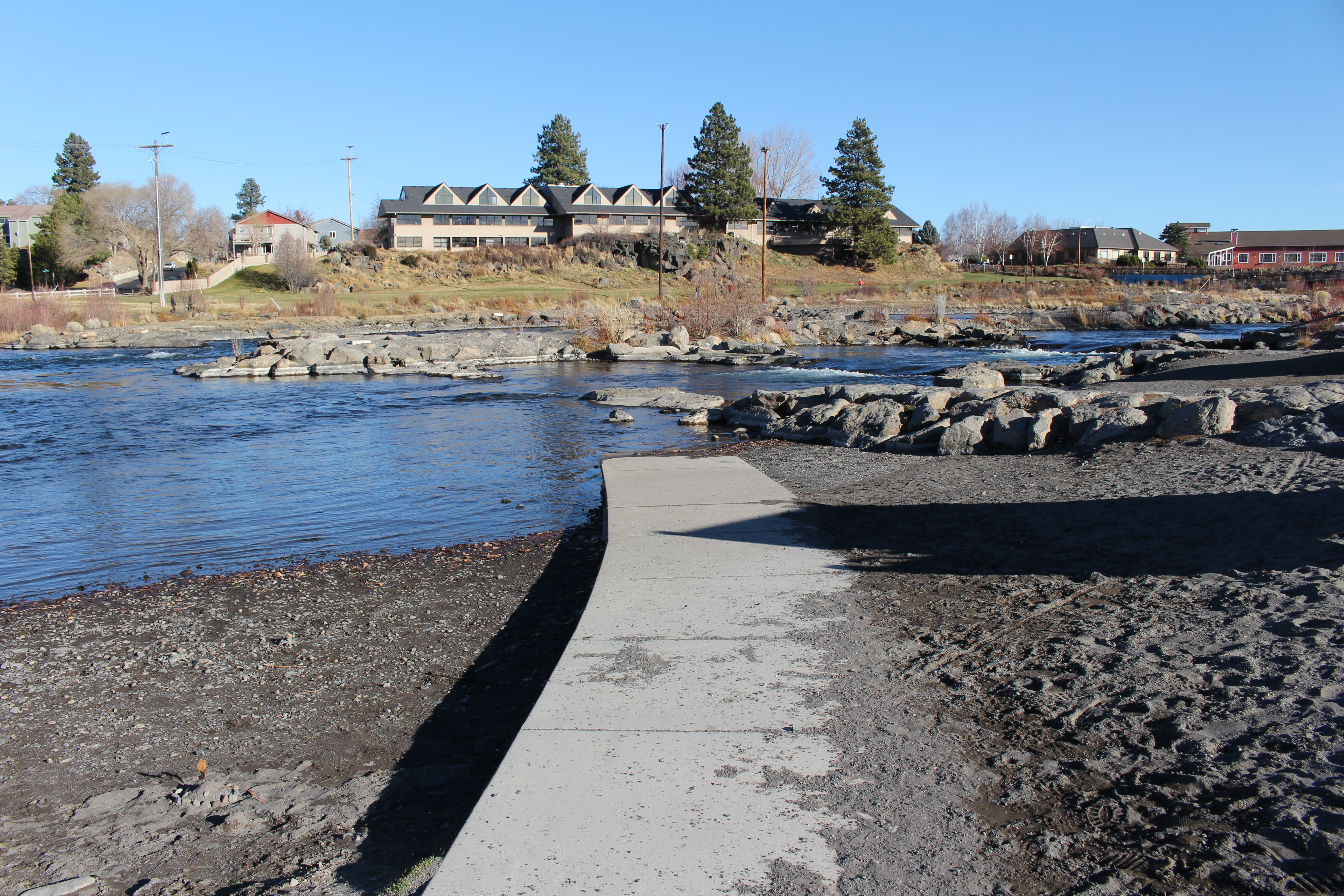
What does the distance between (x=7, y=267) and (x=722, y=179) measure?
59462 mm

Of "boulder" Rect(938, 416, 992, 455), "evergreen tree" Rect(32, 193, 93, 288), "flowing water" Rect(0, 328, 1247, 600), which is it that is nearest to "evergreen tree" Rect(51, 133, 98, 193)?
"evergreen tree" Rect(32, 193, 93, 288)

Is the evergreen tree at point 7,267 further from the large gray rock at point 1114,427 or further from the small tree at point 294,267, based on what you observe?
the large gray rock at point 1114,427

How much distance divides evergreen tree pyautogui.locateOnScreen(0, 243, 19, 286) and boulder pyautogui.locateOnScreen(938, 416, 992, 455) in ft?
268

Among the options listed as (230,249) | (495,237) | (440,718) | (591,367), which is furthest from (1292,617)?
(230,249)

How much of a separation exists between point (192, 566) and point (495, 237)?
81998 mm

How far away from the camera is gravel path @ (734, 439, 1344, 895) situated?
9.66ft

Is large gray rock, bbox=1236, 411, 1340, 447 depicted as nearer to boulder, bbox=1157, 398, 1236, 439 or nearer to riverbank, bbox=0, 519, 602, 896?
boulder, bbox=1157, 398, 1236, 439

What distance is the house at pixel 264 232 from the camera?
95.4 meters

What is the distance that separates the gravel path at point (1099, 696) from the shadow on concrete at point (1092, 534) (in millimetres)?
26

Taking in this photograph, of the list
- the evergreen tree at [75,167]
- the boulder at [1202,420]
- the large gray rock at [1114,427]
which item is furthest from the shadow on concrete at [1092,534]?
the evergreen tree at [75,167]

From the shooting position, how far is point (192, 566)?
822 cm

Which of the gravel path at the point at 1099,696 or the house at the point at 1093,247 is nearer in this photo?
the gravel path at the point at 1099,696

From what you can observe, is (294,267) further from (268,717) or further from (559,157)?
(268,717)

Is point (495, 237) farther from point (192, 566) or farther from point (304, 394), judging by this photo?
point (192, 566)
